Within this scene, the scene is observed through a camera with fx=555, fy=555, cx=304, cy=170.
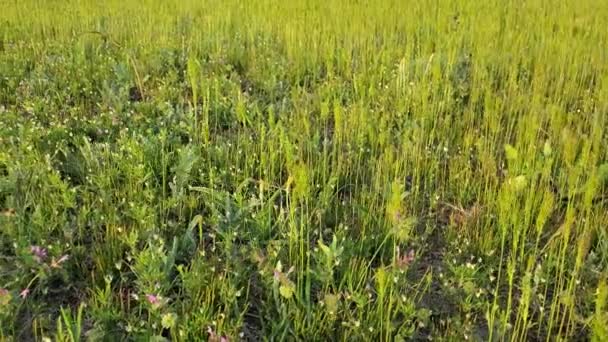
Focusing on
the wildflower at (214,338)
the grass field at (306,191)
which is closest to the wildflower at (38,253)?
the grass field at (306,191)

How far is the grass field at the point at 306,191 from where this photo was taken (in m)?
1.86

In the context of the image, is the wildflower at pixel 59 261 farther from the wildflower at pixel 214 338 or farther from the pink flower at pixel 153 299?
the wildflower at pixel 214 338

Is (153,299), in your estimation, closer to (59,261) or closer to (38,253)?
(59,261)

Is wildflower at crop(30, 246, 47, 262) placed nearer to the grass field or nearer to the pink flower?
the grass field

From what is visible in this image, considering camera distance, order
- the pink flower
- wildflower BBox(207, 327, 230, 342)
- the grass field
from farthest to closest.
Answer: the grass field < the pink flower < wildflower BBox(207, 327, 230, 342)

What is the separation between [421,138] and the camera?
2896mm

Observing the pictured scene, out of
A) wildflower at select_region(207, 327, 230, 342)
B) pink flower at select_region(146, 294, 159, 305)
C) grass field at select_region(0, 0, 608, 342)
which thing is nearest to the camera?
wildflower at select_region(207, 327, 230, 342)

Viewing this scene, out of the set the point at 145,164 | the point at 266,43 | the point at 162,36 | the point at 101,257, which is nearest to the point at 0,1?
the point at 162,36

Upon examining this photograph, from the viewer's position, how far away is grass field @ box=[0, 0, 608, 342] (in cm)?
186

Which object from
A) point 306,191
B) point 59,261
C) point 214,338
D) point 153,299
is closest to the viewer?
point 214,338

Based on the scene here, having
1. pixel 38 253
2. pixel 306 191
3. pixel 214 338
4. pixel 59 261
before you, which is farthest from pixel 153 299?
pixel 306 191

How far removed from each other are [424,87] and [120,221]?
195 cm

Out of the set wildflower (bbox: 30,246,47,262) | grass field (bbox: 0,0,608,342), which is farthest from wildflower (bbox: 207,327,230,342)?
wildflower (bbox: 30,246,47,262)

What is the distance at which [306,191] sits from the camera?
7.06 ft
